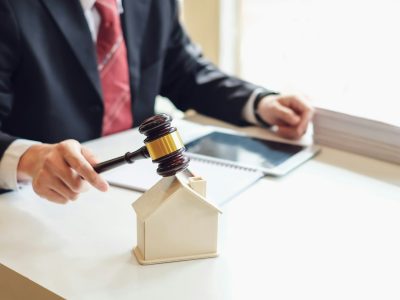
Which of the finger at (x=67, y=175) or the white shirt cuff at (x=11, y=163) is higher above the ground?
the finger at (x=67, y=175)

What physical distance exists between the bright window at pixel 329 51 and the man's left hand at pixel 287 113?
5cm

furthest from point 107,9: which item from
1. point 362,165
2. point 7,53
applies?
point 362,165

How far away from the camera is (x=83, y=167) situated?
81 centimetres

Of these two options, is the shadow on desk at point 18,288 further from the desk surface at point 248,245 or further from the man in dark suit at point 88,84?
the man in dark suit at point 88,84

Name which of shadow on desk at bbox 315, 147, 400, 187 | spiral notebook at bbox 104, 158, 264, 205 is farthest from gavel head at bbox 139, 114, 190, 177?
shadow on desk at bbox 315, 147, 400, 187

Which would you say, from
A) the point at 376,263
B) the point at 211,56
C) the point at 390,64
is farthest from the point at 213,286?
the point at 211,56

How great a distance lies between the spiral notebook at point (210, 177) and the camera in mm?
978

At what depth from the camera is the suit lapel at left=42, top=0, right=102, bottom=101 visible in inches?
44.0

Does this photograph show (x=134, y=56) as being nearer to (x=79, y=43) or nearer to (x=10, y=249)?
(x=79, y=43)

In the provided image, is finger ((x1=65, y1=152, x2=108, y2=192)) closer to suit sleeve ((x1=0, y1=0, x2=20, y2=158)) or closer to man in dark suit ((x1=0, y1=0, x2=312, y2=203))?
man in dark suit ((x1=0, y1=0, x2=312, y2=203))

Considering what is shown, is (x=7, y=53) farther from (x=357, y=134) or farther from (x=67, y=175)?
(x=357, y=134)

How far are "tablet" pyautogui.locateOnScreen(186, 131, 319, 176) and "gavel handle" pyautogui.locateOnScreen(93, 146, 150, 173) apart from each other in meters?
0.33

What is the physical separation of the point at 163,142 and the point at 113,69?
0.60 meters

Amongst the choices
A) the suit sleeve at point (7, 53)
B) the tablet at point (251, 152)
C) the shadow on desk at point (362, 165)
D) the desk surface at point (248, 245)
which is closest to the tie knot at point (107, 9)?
the suit sleeve at point (7, 53)
